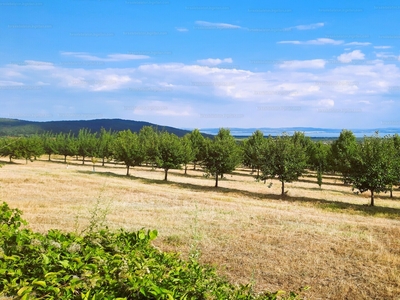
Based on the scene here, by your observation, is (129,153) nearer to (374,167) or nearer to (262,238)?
(374,167)

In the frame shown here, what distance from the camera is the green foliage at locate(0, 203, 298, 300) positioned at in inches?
110

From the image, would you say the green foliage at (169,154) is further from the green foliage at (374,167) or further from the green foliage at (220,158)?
the green foliage at (374,167)

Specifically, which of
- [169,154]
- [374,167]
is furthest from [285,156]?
[169,154]

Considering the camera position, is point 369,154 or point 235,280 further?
point 369,154

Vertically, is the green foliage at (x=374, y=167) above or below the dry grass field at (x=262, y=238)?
above

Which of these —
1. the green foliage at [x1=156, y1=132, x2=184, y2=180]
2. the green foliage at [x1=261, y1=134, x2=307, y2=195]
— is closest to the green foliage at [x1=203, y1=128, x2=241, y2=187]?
the green foliage at [x1=261, y1=134, x2=307, y2=195]

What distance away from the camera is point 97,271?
3.12 meters

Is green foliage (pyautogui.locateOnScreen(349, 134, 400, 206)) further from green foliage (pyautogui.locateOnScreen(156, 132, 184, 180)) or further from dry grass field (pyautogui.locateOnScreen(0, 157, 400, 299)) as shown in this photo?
green foliage (pyautogui.locateOnScreen(156, 132, 184, 180))

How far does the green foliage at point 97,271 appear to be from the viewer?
9.14ft

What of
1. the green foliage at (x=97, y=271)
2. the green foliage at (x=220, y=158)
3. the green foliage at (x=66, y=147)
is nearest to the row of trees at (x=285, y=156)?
the green foliage at (x=220, y=158)

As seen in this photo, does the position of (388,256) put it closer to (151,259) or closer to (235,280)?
(235,280)

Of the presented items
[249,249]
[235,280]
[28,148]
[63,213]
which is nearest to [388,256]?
[249,249]

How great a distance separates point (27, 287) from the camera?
2.74 meters

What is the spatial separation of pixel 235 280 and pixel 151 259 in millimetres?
10518
